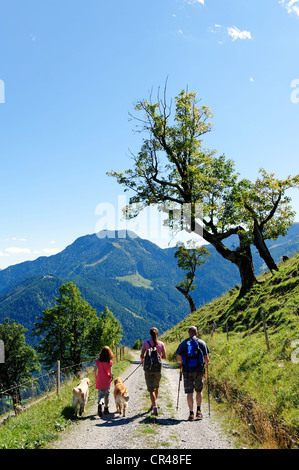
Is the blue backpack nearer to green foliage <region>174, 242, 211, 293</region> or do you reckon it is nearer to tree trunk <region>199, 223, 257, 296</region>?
tree trunk <region>199, 223, 257, 296</region>

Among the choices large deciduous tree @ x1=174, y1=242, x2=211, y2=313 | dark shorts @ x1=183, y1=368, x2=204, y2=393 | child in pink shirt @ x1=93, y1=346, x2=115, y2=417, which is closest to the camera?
dark shorts @ x1=183, y1=368, x2=204, y2=393

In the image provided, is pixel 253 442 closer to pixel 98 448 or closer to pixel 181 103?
pixel 98 448

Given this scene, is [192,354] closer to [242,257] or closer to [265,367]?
[265,367]

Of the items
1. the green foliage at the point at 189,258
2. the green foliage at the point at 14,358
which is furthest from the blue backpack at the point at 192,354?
the green foliage at the point at 14,358

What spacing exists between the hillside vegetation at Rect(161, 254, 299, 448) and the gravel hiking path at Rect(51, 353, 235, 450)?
849 mm

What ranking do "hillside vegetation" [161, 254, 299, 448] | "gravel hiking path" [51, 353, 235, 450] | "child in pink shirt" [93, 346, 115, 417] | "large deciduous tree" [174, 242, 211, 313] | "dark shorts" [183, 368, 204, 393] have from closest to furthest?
"gravel hiking path" [51, 353, 235, 450], "hillside vegetation" [161, 254, 299, 448], "dark shorts" [183, 368, 204, 393], "child in pink shirt" [93, 346, 115, 417], "large deciduous tree" [174, 242, 211, 313]

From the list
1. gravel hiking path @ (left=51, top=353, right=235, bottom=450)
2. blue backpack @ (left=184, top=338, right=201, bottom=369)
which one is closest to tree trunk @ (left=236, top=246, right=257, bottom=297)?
gravel hiking path @ (left=51, top=353, right=235, bottom=450)

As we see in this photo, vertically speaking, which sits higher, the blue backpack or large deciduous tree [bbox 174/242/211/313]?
large deciduous tree [bbox 174/242/211/313]

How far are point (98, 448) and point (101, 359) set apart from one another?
314cm

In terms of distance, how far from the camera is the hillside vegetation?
6147 millimetres

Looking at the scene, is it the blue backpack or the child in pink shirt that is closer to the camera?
the blue backpack

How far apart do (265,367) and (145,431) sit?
14.4ft

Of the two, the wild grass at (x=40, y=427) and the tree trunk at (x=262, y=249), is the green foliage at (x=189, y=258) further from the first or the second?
the wild grass at (x=40, y=427)
